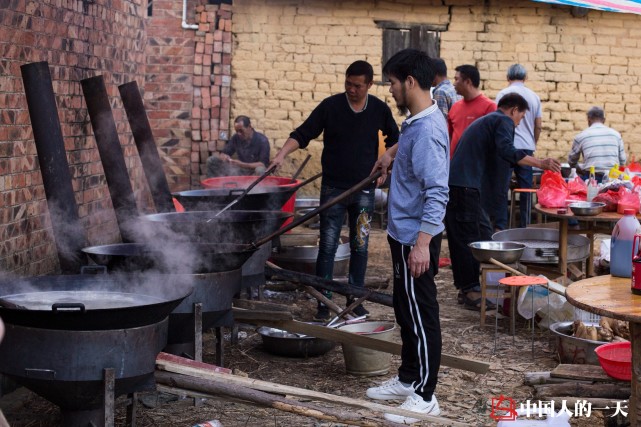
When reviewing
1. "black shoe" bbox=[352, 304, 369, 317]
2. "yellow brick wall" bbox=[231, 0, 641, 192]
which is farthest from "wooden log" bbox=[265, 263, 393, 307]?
"yellow brick wall" bbox=[231, 0, 641, 192]

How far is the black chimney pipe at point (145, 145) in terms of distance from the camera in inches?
318

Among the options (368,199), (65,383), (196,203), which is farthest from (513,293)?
(65,383)

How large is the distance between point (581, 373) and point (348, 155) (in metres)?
2.71

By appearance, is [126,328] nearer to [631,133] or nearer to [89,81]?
[89,81]

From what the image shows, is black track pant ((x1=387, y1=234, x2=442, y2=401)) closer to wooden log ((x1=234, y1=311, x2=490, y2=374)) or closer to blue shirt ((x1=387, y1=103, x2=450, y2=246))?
blue shirt ((x1=387, y1=103, x2=450, y2=246))

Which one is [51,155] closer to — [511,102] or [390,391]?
[390,391]

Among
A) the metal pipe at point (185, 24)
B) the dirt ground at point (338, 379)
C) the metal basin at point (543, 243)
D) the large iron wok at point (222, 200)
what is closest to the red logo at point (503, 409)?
the dirt ground at point (338, 379)

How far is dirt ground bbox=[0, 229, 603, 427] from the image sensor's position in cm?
549

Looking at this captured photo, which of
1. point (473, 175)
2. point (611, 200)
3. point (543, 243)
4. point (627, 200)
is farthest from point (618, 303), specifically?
point (543, 243)

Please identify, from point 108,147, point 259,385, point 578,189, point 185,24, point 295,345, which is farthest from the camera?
point 185,24

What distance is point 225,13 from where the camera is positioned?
13.8m

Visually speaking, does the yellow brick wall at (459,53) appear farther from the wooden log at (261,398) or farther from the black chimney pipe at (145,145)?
the wooden log at (261,398)

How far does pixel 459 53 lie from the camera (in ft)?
46.9

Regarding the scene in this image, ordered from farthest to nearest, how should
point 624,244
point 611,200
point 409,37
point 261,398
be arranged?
point 409,37 < point 611,200 < point 624,244 < point 261,398
